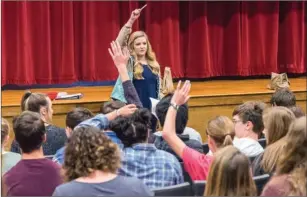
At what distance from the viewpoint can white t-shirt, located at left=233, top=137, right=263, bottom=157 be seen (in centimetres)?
342

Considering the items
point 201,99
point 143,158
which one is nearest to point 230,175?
point 143,158

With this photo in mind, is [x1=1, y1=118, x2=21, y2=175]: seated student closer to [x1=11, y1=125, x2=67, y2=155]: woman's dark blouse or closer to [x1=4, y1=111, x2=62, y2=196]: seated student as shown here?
[x1=4, y1=111, x2=62, y2=196]: seated student

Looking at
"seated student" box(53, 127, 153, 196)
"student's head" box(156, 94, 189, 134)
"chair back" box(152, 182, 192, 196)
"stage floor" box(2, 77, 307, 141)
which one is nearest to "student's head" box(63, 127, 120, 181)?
"seated student" box(53, 127, 153, 196)

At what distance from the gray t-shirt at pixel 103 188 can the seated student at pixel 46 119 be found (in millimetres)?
1319

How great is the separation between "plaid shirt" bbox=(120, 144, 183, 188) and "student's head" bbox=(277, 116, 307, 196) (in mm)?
597

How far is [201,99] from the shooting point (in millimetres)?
5926

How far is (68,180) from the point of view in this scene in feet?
8.39

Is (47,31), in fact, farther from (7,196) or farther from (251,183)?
(251,183)

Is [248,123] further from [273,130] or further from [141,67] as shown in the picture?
[141,67]

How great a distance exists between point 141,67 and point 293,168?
9.24ft

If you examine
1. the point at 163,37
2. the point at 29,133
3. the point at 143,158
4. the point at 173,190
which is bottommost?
the point at 173,190

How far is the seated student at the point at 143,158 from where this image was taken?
2.88 m

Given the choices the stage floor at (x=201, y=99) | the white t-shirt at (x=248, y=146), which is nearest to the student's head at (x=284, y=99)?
the white t-shirt at (x=248, y=146)

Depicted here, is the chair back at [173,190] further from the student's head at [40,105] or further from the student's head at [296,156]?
the student's head at [40,105]
